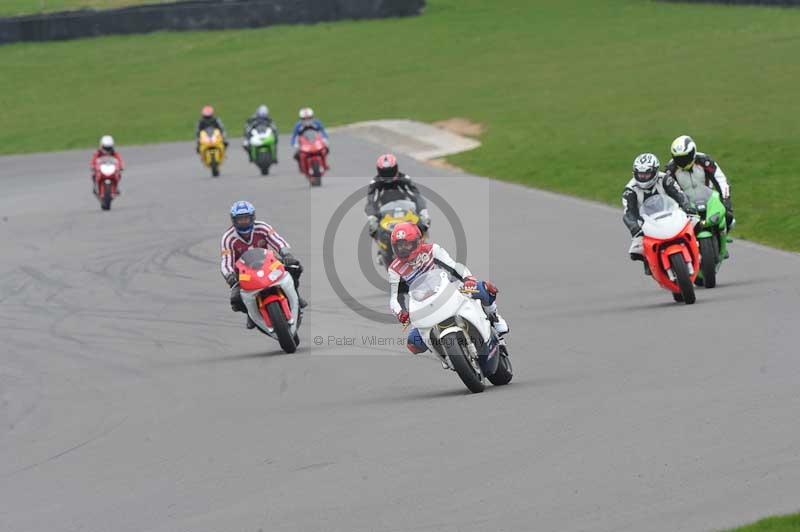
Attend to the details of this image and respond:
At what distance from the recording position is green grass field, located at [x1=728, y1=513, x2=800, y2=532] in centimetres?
710

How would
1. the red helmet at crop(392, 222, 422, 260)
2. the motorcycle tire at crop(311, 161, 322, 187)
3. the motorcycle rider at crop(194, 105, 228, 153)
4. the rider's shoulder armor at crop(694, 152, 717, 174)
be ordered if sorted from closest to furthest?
the red helmet at crop(392, 222, 422, 260)
the rider's shoulder armor at crop(694, 152, 717, 174)
the motorcycle tire at crop(311, 161, 322, 187)
the motorcycle rider at crop(194, 105, 228, 153)

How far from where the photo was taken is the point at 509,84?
48.4 metres

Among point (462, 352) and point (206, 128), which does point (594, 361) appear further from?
point (206, 128)

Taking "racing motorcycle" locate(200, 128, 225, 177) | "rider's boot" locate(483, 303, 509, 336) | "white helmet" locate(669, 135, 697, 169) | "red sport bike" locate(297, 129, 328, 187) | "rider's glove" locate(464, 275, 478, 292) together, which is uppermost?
"white helmet" locate(669, 135, 697, 169)

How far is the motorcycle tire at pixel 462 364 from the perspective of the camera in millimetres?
10984

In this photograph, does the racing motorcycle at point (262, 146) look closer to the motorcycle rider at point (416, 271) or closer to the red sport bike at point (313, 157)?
the red sport bike at point (313, 157)

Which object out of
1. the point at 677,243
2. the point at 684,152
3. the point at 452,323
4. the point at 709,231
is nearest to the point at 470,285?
the point at 452,323

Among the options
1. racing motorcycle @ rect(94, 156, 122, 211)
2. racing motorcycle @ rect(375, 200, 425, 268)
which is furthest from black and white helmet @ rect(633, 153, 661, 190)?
racing motorcycle @ rect(94, 156, 122, 211)

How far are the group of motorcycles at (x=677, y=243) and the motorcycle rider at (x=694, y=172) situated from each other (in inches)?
14.7

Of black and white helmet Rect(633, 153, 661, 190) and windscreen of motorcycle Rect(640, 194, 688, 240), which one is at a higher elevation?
black and white helmet Rect(633, 153, 661, 190)

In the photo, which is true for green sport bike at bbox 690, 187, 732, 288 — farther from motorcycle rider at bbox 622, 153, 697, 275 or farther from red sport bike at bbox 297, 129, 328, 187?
red sport bike at bbox 297, 129, 328, 187

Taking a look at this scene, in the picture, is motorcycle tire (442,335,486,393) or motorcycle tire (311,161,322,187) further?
motorcycle tire (311,161,322,187)

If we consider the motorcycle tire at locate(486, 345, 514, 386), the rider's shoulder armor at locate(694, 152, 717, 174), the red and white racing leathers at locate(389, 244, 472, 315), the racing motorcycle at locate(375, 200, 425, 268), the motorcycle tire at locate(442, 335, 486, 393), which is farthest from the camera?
the racing motorcycle at locate(375, 200, 425, 268)

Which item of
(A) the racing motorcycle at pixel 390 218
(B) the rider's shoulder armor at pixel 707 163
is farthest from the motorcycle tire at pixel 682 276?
(A) the racing motorcycle at pixel 390 218
